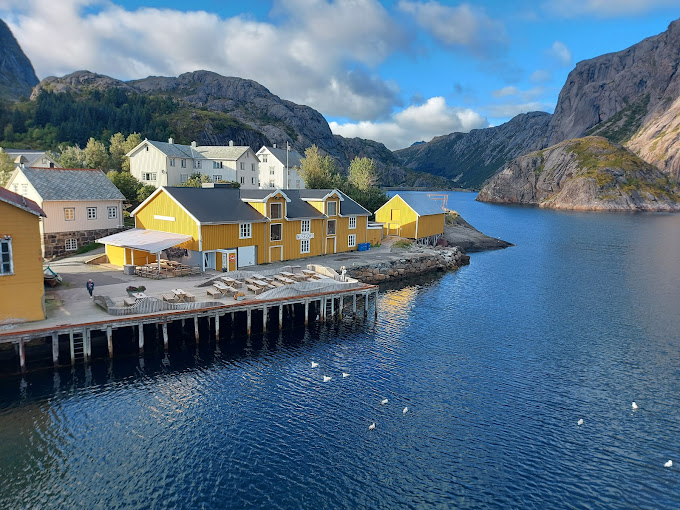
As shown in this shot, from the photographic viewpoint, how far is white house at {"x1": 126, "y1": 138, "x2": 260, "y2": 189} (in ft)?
275

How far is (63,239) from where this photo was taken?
51.5 metres

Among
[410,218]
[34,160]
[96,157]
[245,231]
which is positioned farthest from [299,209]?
[34,160]

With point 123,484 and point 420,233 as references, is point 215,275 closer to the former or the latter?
point 123,484

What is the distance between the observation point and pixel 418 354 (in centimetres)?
3484

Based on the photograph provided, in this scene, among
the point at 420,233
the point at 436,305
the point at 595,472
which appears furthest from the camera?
the point at 420,233

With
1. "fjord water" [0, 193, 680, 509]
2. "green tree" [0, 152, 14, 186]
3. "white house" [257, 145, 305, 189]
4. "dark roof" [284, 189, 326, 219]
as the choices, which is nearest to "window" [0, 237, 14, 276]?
"fjord water" [0, 193, 680, 509]

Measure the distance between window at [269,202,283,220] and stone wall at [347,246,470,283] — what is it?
32.1 ft

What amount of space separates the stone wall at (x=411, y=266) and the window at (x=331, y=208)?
8558 millimetres

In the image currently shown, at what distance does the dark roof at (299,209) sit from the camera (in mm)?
54625

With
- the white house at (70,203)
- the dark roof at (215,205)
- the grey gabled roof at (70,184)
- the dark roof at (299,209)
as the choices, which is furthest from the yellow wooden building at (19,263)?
the dark roof at (299,209)

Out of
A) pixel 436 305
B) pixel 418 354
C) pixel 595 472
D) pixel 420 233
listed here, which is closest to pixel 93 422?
pixel 418 354

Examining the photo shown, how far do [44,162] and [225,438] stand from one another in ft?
263

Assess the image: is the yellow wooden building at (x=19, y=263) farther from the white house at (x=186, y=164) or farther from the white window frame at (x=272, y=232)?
the white house at (x=186, y=164)

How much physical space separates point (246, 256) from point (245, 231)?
2.64 metres
